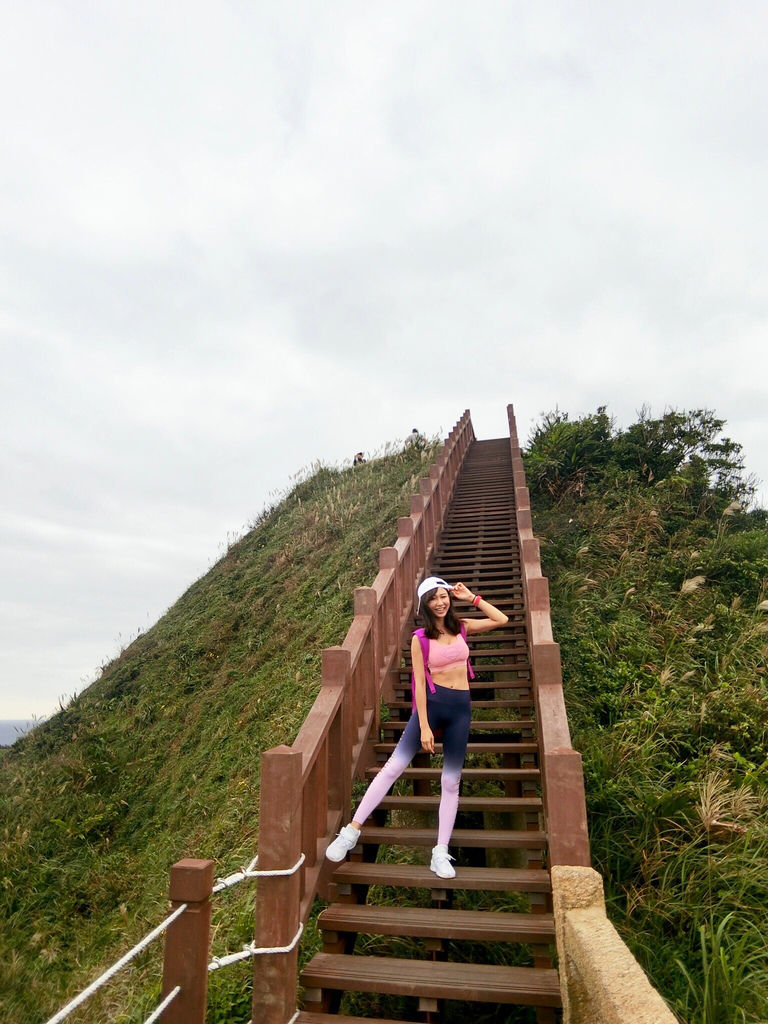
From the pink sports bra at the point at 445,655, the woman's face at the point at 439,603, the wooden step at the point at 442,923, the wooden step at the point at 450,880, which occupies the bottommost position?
the wooden step at the point at 442,923

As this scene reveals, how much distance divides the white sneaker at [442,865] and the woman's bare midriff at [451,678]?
89 centimetres

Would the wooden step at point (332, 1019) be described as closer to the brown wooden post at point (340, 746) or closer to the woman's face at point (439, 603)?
the brown wooden post at point (340, 746)

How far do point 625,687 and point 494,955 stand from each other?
3.45 metres

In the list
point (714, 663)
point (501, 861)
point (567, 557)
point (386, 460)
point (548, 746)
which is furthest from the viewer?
point (386, 460)

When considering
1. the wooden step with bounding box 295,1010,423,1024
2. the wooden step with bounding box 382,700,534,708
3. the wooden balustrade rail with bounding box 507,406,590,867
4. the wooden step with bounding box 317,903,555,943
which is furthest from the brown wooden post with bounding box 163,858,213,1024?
the wooden step with bounding box 382,700,534,708

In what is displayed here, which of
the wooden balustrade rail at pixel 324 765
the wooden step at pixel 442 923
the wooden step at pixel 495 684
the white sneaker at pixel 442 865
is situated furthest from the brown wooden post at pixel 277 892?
the wooden step at pixel 495 684

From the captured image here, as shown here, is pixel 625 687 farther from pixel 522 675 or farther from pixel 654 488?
pixel 654 488

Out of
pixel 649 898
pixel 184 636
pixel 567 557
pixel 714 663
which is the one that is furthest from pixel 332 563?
pixel 649 898

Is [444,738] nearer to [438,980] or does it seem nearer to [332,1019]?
[438,980]

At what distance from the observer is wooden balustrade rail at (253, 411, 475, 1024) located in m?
3.13

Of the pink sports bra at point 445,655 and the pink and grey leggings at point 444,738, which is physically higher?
the pink sports bra at point 445,655

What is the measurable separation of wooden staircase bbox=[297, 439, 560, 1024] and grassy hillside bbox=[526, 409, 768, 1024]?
63 centimetres

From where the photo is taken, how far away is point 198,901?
101 inches

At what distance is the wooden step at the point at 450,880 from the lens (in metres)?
3.62
